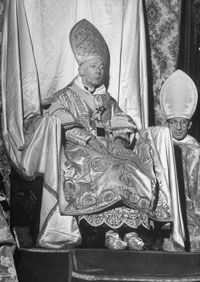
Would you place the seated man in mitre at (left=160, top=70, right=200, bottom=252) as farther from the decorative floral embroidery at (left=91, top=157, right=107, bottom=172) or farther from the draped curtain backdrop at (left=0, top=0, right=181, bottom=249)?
the decorative floral embroidery at (left=91, top=157, right=107, bottom=172)

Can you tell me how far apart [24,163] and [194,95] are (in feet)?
3.78

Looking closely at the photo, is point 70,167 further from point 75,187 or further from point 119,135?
point 119,135

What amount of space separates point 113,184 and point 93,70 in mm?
866

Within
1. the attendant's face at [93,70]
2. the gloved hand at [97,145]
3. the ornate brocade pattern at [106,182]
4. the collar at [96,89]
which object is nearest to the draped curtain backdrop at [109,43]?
the collar at [96,89]

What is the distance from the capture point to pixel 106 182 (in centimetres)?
346

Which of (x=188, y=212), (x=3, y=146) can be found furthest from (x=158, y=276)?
(x=3, y=146)

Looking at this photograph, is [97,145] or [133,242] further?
[97,145]

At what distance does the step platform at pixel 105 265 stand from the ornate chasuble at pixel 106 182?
248 mm

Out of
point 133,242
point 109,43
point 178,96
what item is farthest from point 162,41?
point 133,242

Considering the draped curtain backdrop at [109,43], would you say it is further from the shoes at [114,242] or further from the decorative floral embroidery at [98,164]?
the shoes at [114,242]

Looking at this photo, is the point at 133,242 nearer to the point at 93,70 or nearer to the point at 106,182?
the point at 106,182

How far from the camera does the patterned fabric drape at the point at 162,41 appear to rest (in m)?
4.41

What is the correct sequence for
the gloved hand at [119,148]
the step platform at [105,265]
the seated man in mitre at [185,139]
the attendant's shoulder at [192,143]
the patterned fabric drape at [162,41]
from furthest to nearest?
1. the patterned fabric drape at [162,41]
2. the attendant's shoulder at [192,143]
3. the seated man in mitre at [185,139]
4. the gloved hand at [119,148]
5. the step platform at [105,265]

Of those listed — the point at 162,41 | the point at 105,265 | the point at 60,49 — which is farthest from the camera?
the point at 162,41
